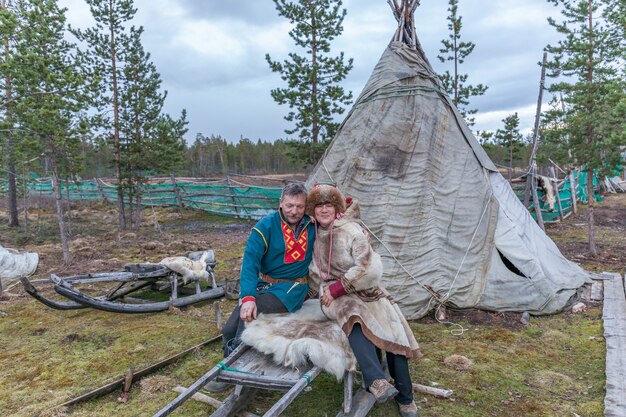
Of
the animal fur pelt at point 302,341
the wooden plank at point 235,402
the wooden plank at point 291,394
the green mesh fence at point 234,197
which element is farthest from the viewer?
the green mesh fence at point 234,197

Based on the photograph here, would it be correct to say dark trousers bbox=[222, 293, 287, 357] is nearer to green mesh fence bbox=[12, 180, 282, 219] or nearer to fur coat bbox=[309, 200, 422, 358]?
fur coat bbox=[309, 200, 422, 358]

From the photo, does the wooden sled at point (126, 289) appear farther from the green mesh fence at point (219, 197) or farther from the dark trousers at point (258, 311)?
the green mesh fence at point (219, 197)

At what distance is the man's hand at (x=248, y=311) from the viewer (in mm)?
3131

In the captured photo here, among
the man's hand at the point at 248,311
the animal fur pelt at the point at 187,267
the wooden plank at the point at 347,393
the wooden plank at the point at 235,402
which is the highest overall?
the man's hand at the point at 248,311

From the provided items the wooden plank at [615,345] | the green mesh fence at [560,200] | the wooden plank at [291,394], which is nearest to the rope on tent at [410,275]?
the wooden plank at [615,345]

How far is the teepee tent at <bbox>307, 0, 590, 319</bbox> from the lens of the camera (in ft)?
17.9

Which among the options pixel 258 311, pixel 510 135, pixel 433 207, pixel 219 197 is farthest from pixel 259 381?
pixel 510 135

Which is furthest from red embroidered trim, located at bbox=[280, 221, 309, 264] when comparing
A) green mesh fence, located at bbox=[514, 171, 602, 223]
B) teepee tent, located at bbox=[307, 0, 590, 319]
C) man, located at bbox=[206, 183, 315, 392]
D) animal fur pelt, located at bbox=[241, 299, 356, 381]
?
green mesh fence, located at bbox=[514, 171, 602, 223]

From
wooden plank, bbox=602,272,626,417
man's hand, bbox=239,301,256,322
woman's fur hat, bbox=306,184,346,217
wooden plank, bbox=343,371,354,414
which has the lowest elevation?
wooden plank, bbox=602,272,626,417

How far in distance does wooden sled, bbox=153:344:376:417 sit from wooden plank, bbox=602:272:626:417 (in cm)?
194

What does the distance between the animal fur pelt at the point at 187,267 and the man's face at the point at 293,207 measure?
10.2 ft

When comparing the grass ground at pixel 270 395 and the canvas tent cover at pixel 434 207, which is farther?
the canvas tent cover at pixel 434 207

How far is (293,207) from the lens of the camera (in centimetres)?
330

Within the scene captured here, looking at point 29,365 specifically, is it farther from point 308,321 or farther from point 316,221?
point 316,221
